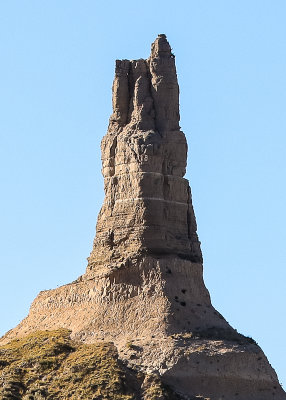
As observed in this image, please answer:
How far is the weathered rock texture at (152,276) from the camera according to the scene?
11869cm

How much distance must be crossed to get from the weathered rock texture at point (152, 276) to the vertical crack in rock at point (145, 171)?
0.19ft

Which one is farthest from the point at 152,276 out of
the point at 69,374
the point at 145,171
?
the point at 69,374

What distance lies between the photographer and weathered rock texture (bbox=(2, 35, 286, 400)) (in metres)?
119

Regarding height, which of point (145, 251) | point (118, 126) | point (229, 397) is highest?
point (118, 126)

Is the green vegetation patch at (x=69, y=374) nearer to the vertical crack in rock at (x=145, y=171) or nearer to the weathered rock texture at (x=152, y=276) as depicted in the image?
the weathered rock texture at (x=152, y=276)

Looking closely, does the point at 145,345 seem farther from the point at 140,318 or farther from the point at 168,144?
the point at 168,144

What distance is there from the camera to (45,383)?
4668 inches

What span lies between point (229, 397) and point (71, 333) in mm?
10485

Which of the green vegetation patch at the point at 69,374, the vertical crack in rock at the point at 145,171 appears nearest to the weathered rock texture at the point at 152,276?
the vertical crack in rock at the point at 145,171

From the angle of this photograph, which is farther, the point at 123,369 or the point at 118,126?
the point at 118,126

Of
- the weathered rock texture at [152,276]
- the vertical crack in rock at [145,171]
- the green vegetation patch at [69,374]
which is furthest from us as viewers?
the vertical crack in rock at [145,171]

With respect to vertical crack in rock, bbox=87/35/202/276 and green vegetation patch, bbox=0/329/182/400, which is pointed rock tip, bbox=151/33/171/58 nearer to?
vertical crack in rock, bbox=87/35/202/276

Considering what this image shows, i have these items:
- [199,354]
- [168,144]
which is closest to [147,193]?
[168,144]

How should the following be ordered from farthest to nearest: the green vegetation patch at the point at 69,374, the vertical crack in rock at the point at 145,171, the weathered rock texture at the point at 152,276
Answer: the vertical crack in rock at the point at 145,171 → the weathered rock texture at the point at 152,276 → the green vegetation patch at the point at 69,374
